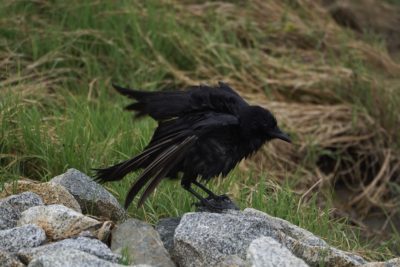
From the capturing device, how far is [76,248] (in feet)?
13.3

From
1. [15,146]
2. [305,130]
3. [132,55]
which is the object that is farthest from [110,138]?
[305,130]

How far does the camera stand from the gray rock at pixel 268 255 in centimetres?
395

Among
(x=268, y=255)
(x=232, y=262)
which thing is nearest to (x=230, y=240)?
(x=232, y=262)

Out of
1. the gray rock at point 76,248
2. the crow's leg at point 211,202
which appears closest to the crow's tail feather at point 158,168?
the crow's leg at point 211,202

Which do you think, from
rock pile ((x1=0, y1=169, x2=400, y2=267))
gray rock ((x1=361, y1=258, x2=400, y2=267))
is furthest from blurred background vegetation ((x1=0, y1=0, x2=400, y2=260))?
gray rock ((x1=361, y1=258, x2=400, y2=267))

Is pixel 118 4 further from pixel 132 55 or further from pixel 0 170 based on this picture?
pixel 0 170

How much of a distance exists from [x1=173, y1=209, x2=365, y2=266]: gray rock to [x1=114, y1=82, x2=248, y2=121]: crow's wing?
26.1 inches

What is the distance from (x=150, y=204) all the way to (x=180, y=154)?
587 millimetres

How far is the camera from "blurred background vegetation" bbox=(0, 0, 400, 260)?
23.3 ft

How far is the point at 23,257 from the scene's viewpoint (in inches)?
160

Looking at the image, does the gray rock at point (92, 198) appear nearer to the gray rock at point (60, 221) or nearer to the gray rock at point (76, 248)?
the gray rock at point (60, 221)

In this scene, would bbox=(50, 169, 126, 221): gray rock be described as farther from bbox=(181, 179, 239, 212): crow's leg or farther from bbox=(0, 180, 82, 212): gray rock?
bbox=(181, 179, 239, 212): crow's leg

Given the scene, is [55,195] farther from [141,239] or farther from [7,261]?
[7,261]

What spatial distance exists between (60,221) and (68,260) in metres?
0.53
